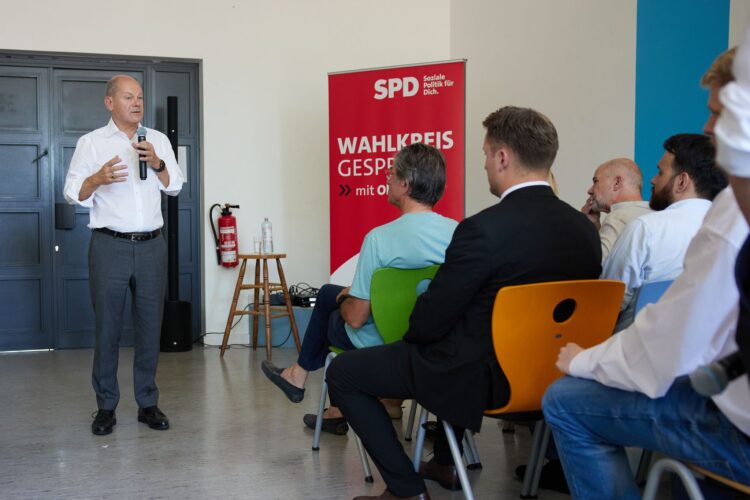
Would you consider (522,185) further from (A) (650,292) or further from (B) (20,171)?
(B) (20,171)

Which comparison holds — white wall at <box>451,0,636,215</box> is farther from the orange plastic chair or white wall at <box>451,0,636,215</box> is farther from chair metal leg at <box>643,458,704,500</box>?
chair metal leg at <box>643,458,704,500</box>

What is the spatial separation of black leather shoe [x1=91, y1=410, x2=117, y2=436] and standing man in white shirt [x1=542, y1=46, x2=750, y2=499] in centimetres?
250

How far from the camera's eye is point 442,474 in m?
2.82

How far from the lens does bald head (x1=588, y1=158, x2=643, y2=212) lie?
3332 millimetres

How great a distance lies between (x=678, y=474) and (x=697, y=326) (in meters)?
0.33

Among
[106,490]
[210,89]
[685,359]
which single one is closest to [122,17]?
[210,89]

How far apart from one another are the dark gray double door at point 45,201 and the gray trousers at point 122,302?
2727mm

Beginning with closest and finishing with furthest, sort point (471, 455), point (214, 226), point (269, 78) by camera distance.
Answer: point (471, 455) < point (214, 226) < point (269, 78)

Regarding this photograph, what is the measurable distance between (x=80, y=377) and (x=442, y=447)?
3.07 meters

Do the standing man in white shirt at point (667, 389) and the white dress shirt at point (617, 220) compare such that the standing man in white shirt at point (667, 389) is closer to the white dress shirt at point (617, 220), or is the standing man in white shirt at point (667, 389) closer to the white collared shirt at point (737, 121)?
the white collared shirt at point (737, 121)

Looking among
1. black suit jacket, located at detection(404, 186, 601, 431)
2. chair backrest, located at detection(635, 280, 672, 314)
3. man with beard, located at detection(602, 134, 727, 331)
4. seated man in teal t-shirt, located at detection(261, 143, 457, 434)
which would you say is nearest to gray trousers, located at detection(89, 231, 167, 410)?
seated man in teal t-shirt, located at detection(261, 143, 457, 434)

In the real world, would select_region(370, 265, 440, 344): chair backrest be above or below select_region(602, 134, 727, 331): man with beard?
below

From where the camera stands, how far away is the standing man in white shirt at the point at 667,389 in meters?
1.39

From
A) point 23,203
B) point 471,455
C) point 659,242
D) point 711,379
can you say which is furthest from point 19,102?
point 711,379
